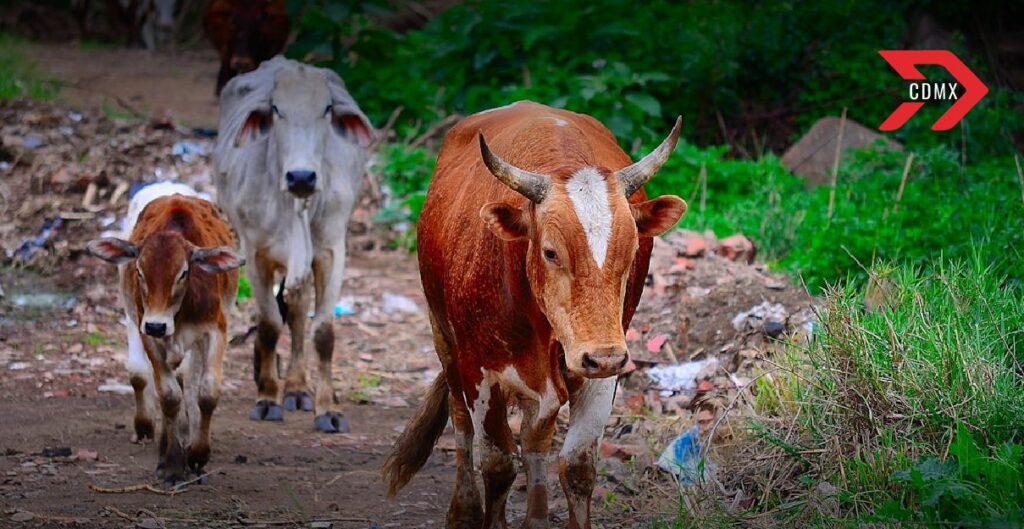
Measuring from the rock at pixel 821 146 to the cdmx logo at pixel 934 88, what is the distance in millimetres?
207

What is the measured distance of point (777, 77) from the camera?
12008 millimetres

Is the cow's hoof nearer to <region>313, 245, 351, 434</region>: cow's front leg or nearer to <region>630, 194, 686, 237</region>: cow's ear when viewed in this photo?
<region>313, 245, 351, 434</region>: cow's front leg

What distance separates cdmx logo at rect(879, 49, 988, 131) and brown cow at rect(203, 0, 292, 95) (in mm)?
5318

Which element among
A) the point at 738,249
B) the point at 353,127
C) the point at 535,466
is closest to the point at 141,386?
the point at 353,127

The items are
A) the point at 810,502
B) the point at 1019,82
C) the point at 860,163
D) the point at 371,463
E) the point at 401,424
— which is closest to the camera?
the point at 810,502

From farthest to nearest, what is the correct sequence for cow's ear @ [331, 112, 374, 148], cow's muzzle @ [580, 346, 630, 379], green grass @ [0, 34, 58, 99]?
1. green grass @ [0, 34, 58, 99]
2. cow's ear @ [331, 112, 374, 148]
3. cow's muzzle @ [580, 346, 630, 379]

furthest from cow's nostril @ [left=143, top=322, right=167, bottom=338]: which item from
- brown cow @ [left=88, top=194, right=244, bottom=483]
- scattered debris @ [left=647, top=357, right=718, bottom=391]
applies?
scattered debris @ [left=647, top=357, right=718, bottom=391]

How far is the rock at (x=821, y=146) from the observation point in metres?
10.7

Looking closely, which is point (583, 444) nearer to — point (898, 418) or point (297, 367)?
point (898, 418)

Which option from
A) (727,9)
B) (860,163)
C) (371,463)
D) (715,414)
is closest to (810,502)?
(715,414)

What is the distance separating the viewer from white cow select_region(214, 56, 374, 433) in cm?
717

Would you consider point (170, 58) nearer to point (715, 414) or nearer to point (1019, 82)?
point (1019, 82)

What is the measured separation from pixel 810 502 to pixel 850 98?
7.52 meters

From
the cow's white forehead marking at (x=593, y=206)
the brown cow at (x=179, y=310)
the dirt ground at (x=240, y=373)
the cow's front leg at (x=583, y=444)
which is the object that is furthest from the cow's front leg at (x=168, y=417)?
the cow's white forehead marking at (x=593, y=206)
